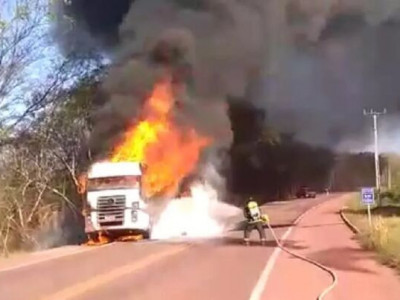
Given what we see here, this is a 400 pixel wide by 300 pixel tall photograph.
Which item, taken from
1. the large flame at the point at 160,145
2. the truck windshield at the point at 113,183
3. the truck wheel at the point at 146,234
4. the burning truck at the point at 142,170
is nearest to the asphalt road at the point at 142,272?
the burning truck at the point at 142,170

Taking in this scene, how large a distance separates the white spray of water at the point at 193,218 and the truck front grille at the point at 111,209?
10.2 ft

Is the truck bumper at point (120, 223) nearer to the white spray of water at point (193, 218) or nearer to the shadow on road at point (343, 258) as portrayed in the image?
the white spray of water at point (193, 218)

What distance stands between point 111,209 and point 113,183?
90cm

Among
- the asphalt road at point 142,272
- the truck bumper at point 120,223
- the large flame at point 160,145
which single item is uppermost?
the large flame at point 160,145

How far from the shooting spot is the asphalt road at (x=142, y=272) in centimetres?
1241

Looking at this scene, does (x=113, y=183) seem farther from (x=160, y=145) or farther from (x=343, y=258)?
(x=343, y=258)

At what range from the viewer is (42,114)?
3191 centimetres

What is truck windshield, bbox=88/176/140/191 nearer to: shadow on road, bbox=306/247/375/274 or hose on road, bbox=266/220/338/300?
hose on road, bbox=266/220/338/300

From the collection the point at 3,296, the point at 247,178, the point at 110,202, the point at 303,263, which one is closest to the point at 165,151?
the point at 110,202

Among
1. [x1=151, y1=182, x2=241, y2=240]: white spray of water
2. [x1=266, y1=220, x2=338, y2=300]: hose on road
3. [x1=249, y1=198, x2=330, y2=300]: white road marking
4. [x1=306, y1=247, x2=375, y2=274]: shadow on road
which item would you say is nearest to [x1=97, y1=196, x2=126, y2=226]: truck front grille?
[x1=151, y1=182, x2=241, y2=240]: white spray of water

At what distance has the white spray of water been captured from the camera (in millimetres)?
30862

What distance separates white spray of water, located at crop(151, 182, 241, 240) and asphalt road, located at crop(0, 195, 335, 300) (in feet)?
18.5

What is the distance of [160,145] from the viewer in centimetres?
3003

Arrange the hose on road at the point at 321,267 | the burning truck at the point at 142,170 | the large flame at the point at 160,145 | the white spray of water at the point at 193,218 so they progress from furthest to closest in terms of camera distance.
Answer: the white spray of water at the point at 193,218 < the large flame at the point at 160,145 < the burning truck at the point at 142,170 < the hose on road at the point at 321,267
